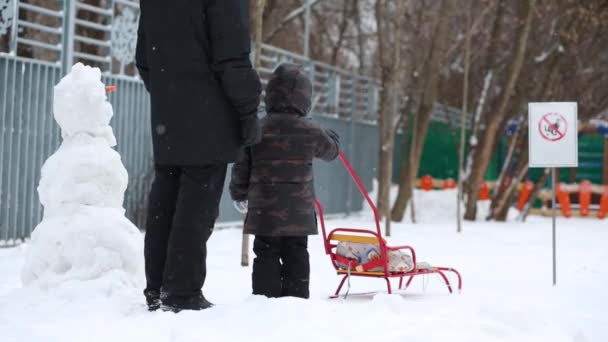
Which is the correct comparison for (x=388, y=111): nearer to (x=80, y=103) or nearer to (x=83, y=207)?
(x=80, y=103)

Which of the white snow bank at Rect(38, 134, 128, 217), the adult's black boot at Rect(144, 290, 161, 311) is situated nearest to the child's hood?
the white snow bank at Rect(38, 134, 128, 217)

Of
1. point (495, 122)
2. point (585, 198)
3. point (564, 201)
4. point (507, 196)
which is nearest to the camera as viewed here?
point (495, 122)

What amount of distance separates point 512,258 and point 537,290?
114 inches

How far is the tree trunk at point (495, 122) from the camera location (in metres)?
15.6

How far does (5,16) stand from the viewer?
924 centimetres

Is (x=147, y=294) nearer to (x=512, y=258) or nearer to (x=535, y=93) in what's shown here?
(x=512, y=258)

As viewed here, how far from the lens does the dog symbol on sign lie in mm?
7926

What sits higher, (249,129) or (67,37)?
(67,37)

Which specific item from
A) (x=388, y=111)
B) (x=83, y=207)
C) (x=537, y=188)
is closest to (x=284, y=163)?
(x=83, y=207)

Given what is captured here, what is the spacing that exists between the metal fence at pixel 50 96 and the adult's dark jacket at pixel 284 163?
14.8 ft

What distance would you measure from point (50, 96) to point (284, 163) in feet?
17.2

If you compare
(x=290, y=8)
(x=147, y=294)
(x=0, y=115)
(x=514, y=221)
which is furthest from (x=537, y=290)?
(x=290, y=8)

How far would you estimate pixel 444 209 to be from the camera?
68.8ft

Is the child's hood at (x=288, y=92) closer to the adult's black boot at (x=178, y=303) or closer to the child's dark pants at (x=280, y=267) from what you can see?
the child's dark pants at (x=280, y=267)
